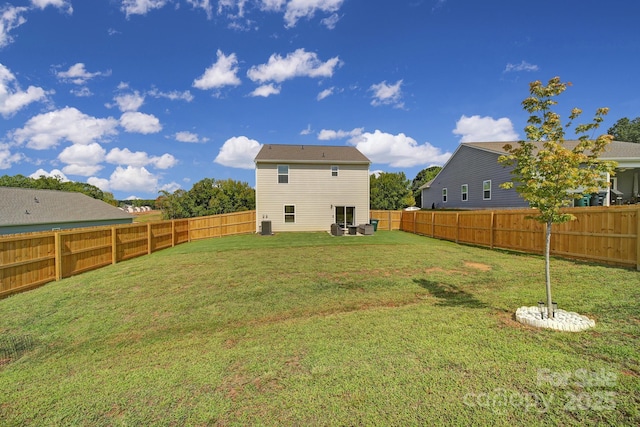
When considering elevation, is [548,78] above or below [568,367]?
above

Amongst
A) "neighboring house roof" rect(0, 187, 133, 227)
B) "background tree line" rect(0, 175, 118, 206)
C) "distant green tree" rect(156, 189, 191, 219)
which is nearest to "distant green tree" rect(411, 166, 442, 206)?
"distant green tree" rect(156, 189, 191, 219)

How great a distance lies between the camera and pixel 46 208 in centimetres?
2142

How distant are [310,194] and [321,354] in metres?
17.4

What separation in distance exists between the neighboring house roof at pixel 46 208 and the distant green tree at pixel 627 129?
229ft

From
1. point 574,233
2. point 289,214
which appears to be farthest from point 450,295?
point 289,214

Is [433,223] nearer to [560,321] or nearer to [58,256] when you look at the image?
[560,321]

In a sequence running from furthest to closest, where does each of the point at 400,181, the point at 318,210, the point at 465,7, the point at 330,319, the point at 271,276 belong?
the point at 400,181 < the point at 318,210 < the point at 465,7 < the point at 271,276 < the point at 330,319

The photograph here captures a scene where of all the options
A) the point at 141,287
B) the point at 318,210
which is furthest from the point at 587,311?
the point at 318,210

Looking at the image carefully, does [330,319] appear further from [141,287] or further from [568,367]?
[141,287]

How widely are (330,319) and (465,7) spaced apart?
12.6m

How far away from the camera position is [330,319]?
14.2ft

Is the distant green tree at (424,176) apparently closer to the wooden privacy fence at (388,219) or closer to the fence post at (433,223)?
the wooden privacy fence at (388,219)

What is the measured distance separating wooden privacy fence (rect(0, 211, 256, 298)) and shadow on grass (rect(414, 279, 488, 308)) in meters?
9.65

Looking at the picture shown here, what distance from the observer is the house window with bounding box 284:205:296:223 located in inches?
789
